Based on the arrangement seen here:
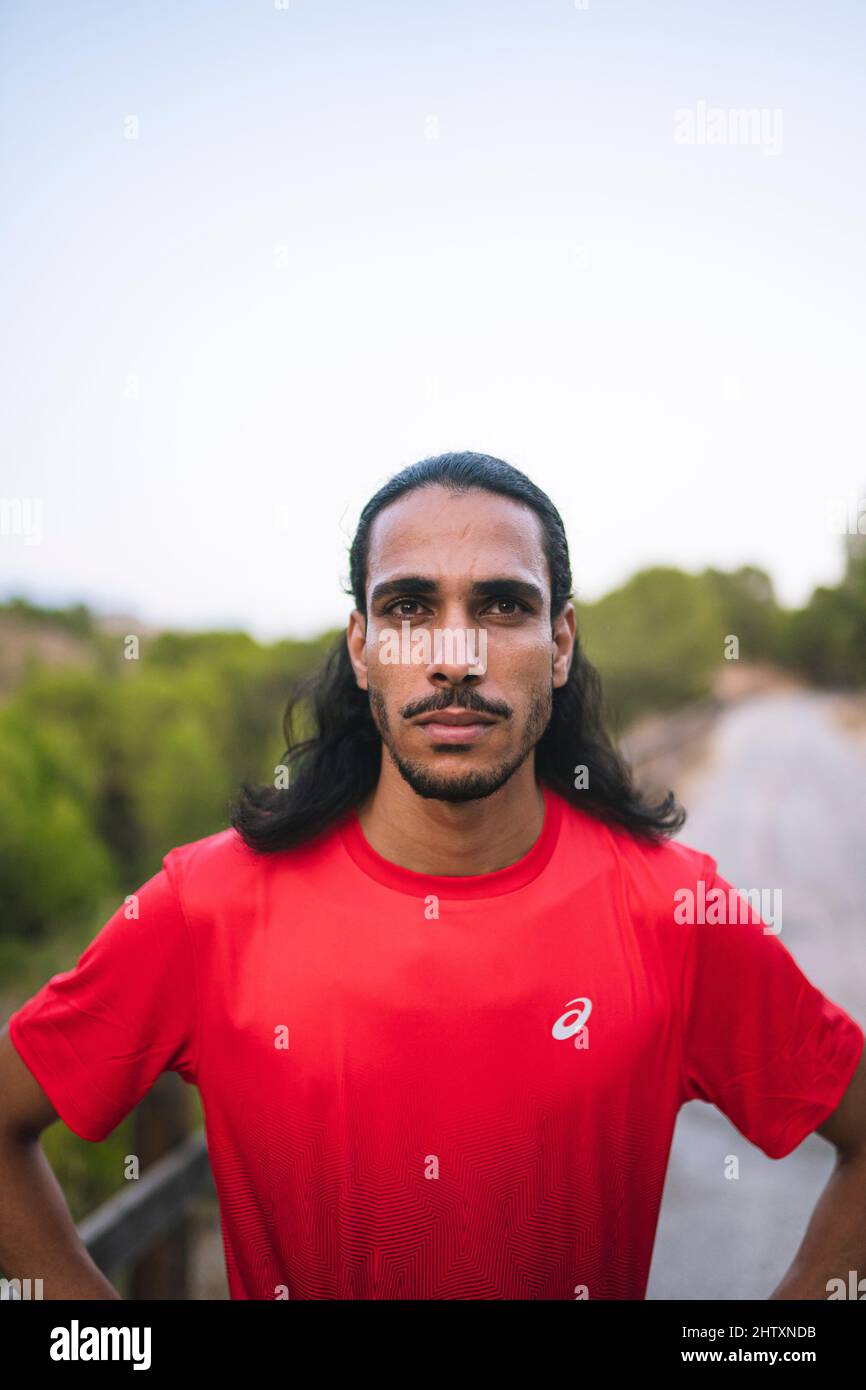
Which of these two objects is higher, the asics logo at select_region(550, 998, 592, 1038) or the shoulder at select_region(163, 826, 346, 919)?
the shoulder at select_region(163, 826, 346, 919)

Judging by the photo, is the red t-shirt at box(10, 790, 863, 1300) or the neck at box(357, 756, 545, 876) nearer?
the red t-shirt at box(10, 790, 863, 1300)

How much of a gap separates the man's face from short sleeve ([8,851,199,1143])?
1.52 ft

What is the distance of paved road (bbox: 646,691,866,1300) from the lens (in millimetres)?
3045

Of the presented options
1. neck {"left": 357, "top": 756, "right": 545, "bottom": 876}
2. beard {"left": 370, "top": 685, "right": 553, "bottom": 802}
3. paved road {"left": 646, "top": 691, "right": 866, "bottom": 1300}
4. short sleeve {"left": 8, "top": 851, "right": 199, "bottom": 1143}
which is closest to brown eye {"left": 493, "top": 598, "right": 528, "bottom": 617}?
beard {"left": 370, "top": 685, "right": 553, "bottom": 802}

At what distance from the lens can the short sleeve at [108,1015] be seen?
1.42m

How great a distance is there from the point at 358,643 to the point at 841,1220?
123 cm

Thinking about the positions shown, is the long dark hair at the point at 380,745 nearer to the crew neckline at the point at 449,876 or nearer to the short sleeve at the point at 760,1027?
the crew neckline at the point at 449,876

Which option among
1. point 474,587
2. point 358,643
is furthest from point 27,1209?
point 474,587

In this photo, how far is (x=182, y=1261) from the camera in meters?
2.76

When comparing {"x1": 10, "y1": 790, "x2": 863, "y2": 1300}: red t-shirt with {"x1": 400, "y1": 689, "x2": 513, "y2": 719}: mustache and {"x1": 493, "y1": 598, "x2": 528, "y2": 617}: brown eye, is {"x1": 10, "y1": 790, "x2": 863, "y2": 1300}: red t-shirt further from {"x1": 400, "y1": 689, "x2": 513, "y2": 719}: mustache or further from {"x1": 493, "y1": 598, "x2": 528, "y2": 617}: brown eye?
{"x1": 493, "y1": 598, "x2": 528, "y2": 617}: brown eye

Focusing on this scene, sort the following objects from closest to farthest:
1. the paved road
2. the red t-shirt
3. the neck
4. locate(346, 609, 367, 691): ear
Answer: the red t-shirt
the neck
locate(346, 609, 367, 691): ear
the paved road
